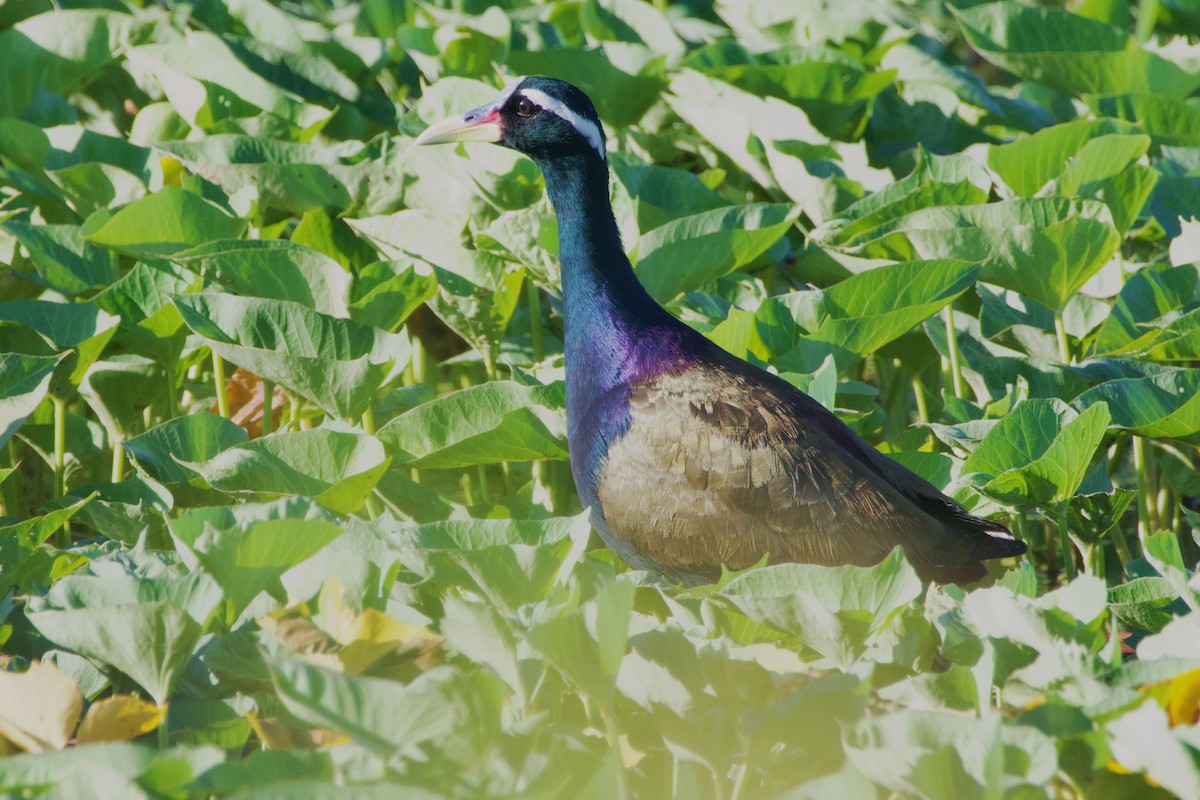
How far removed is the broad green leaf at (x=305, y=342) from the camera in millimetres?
3266

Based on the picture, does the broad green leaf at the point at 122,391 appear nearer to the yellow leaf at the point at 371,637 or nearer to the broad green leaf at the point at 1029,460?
the yellow leaf at the point at 371,637

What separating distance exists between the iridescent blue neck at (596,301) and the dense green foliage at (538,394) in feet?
0.47

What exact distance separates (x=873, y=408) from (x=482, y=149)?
144cm

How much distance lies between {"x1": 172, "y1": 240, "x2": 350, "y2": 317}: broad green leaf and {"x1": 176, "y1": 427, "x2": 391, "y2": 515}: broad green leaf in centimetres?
66

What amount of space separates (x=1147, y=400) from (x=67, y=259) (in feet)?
9.32

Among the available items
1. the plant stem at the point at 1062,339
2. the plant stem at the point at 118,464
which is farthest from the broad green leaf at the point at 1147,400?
the plant stem at the point at 118,464

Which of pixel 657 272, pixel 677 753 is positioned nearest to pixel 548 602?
pixel 677 753

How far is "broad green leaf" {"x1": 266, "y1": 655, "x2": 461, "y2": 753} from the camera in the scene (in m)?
1.96

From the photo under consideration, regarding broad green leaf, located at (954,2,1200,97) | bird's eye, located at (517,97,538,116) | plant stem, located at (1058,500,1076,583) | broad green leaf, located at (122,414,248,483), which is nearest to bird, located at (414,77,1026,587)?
plant stem, located at (1058,500,1076,583)

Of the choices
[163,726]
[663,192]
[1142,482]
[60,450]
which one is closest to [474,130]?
[663,192]

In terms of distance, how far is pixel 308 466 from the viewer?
3068 mm

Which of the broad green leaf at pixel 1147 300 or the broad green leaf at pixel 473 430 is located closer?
the broad green leaf at pixel 473 430

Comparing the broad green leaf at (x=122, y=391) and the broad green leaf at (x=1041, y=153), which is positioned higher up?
the broad green leaf at (x=1041, y=153)

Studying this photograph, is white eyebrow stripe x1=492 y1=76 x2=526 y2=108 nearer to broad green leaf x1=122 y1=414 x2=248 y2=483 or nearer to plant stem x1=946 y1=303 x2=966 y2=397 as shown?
broad green leaf x1=122 y1=414 x2=248 y2=483
